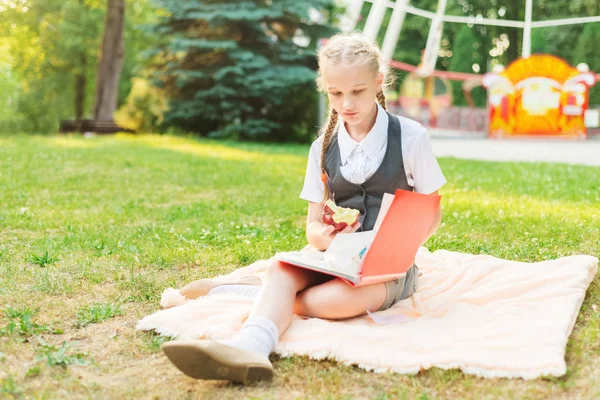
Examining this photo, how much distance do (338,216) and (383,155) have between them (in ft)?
1.13

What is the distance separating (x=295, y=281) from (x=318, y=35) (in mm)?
13211

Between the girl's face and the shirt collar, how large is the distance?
101 mm

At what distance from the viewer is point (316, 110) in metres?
15.9

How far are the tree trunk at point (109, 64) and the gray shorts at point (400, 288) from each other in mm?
17142

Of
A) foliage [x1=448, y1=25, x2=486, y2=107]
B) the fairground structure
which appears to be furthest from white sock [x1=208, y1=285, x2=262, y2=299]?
foliage [x1=448, y1=25, x2=486, y2=107]

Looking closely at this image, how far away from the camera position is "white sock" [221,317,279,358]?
2420 mm

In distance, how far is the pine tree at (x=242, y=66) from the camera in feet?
48.3

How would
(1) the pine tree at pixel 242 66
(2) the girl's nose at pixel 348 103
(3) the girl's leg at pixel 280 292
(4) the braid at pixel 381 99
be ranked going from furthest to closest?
1. (1) the pine tree at pixel 242 66
2. (4) the braid at pixel 381 99
3. (2) the girl's nose at pixel 348 103
4. (3) the girl's leg at pixel 280 292

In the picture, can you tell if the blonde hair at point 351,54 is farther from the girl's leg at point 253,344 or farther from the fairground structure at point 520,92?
the fairground structure at point 520,92

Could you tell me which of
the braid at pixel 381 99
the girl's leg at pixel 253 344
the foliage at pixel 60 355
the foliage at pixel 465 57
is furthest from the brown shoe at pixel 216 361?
the foliage at pixel 465 57

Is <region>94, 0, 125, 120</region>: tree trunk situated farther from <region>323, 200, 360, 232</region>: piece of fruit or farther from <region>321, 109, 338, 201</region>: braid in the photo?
<region>323, 200, 360, 232</region>: piece of fruit

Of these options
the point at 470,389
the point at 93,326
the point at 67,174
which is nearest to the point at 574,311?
the point at 470,389

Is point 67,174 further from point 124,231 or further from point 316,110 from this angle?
point 316,110

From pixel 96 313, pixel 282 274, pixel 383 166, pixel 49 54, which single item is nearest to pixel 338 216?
pixel 383 166
